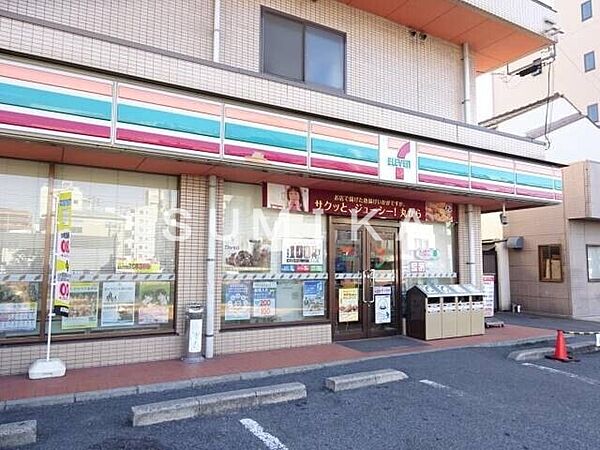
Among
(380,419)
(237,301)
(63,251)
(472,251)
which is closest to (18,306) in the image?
(63,251)

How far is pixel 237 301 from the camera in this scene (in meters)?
8.62

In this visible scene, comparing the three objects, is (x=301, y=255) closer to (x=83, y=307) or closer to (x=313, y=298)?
(x=313, y=298)

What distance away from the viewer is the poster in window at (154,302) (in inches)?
308

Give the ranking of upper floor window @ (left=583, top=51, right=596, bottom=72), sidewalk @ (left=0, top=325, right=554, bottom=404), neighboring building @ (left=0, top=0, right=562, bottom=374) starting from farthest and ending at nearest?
upper floor window @ (left=583, top=51, right=596, bottom=72), neighboring building @ (left=0, top=0, right=562, bottom=374), sidewalk @ (left=0, top=325, right=554, bottom=404)

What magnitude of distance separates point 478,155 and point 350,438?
7317mm

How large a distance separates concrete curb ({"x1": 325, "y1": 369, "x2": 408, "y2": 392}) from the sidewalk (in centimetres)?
112

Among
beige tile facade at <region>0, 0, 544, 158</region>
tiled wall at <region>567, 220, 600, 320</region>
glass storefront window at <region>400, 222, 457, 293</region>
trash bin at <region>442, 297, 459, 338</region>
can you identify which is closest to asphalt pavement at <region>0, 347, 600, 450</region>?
trash bin at <region>442, 297, 459, 338</region>

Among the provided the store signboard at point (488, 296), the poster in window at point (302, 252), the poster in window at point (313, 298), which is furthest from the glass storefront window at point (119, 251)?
the store signboard at point (488, 296)

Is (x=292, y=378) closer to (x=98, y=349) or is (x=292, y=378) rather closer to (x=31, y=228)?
(x=98, y=349)

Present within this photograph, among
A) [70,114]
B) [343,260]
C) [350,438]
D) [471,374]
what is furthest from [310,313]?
[70,114]

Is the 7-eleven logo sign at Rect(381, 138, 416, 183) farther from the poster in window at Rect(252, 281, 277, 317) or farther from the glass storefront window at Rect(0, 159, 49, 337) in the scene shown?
the glass storefront window at Rect(0, 159, 49, 337)

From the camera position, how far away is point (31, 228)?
7.13 metres

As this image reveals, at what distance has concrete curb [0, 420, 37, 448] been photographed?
14.1 feet

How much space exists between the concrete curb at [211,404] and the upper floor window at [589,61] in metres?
30.0
